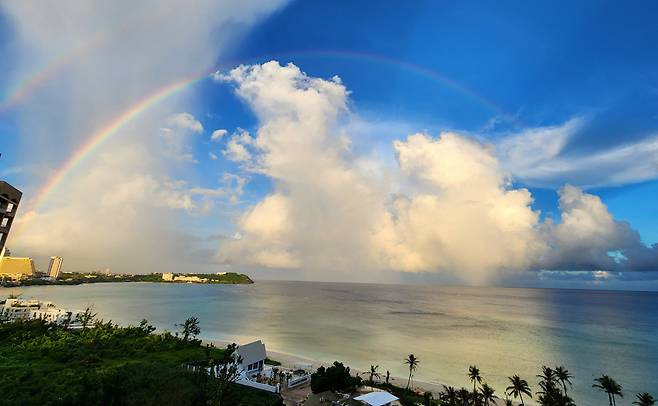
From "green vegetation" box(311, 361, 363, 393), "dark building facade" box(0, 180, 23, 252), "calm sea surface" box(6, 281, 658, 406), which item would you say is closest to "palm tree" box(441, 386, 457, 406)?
"green vegetation" box(311, 361, 363, 393)

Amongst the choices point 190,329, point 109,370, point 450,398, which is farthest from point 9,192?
point 190,329

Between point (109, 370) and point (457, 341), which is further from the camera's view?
point (457, 341)

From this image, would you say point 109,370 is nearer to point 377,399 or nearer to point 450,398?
point 377,399

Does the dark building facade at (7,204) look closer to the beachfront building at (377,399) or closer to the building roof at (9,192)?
the building roof at (9,192)

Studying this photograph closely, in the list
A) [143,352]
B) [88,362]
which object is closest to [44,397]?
[88,362]

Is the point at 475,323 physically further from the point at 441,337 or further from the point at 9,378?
the point at 9,378

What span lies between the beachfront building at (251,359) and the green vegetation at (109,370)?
2.77m

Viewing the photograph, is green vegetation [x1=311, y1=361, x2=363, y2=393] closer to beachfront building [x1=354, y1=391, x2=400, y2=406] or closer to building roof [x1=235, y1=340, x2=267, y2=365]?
beachfront building [x1=354, y1=391, x2=400, y2=406]

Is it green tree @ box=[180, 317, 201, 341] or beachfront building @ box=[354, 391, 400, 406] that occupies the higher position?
green tree @ box=[180, 317, 201, 341]

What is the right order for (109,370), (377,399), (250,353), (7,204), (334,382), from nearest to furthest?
1. (7,204)
2. (109,370)
3. (377,399)
4. (334,382)
5. (250,353)

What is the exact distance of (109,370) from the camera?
37.4 metres

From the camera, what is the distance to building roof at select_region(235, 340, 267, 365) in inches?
2056

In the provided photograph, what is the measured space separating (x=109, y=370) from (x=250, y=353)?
19590 mm

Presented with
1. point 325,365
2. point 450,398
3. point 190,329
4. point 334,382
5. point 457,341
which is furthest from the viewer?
point 457,341
